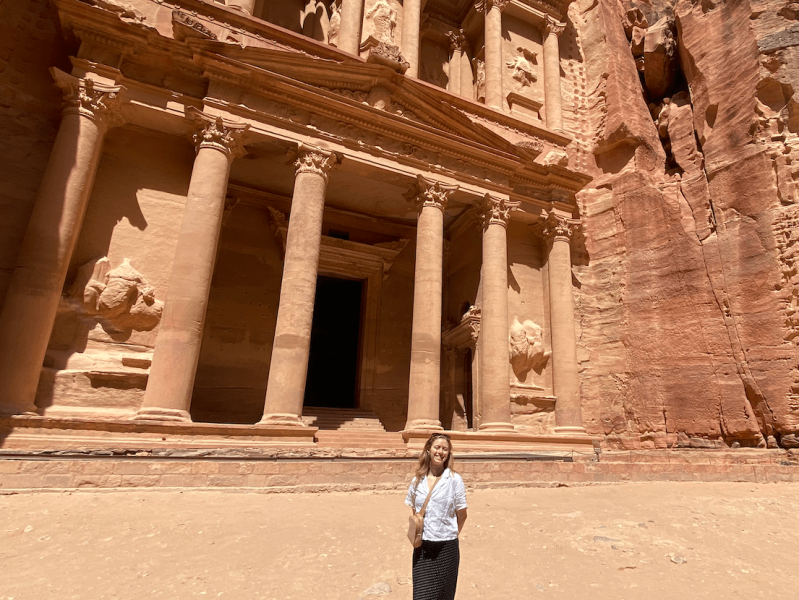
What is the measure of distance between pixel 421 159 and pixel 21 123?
9.29 metres

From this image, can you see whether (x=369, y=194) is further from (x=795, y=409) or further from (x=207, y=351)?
(x=795, y=409)

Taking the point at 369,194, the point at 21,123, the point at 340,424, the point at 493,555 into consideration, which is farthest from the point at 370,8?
the point at 493,555

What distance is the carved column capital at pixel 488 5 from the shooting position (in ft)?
58.8

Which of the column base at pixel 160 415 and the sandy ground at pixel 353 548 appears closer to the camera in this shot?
the sandy ground at pixel 353 548

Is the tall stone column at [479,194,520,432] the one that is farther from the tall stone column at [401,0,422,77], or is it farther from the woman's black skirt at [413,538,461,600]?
the woman's black skirt at [413,538,461,600]

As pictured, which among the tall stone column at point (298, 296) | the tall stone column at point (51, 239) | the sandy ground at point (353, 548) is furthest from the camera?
the tall stone column at point (298, 296)

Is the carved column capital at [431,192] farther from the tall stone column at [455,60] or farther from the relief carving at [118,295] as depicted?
the tall stone column at [455,60]

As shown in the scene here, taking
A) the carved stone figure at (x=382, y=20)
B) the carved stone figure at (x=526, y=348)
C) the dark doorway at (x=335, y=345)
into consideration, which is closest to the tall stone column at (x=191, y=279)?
the dark doorway at (x=335, y=345)

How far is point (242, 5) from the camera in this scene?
44.1 feet

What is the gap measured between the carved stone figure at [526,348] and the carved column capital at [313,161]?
22.5 ft

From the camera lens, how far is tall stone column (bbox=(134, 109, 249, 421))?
30.1 feet

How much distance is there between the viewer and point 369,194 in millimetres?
15102

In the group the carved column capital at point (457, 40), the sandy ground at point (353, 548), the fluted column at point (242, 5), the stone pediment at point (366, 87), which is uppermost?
the carved column capital at point (457, 40)

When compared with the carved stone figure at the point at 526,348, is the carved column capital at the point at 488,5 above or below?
above
